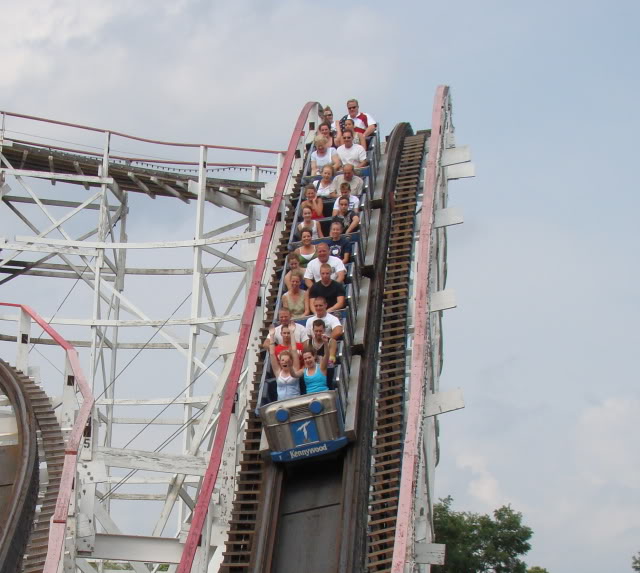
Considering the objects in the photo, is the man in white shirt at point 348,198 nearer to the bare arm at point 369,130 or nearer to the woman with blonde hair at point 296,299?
the woman with blonde hair at point 296,299

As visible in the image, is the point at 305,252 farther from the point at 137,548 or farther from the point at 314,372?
the point at 137,548

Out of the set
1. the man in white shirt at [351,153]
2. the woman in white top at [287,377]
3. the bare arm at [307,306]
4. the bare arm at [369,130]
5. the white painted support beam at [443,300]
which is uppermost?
the bare arm at [369,130]

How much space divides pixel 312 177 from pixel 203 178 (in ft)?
15.4

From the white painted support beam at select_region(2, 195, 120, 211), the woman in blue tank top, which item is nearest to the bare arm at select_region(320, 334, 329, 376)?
the woman in blue tank top

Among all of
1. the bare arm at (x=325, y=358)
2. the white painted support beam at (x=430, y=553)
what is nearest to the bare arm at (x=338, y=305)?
the bare arm at (x=325, y=358)

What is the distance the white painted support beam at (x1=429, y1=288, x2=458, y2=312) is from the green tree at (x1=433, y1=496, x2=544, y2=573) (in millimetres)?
11942

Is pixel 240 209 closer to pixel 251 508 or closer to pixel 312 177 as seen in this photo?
pixel 312 177

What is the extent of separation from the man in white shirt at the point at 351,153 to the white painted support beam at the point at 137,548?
13.8ft

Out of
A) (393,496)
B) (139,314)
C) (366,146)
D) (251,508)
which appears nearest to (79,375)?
(251,508)

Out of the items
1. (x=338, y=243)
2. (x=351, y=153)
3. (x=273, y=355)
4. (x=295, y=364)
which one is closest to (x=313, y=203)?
(x=338, y=243)

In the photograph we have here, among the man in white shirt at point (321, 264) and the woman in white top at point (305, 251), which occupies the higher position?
the woman in white top at point (305, 251)

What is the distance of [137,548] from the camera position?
901 cm

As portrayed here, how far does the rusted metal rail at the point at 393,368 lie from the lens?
8102mm

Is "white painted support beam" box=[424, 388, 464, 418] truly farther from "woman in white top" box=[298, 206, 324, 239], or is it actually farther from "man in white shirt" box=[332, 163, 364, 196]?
"man in white shirt" box=[332, 163, 364, 196]
